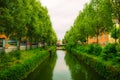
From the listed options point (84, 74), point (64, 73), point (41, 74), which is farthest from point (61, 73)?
point (84, 74)

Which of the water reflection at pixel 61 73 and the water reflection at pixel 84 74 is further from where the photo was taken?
the water reflection at pixel 61 73

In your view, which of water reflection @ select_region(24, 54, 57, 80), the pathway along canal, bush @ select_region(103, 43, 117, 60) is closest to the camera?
water reflection @ select_region(24, 54, 57, 80)

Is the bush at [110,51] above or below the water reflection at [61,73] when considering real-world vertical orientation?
above

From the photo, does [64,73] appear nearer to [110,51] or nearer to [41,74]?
[41,74]

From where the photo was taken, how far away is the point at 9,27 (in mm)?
20094

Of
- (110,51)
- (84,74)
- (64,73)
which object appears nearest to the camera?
(110,51)

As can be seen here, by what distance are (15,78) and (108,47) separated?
33.9 feet

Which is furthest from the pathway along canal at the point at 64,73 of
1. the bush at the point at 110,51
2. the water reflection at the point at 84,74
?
the bush at the point at 110,51

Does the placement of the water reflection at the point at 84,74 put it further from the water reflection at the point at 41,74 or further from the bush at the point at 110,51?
the water reflection at the point at 41,74

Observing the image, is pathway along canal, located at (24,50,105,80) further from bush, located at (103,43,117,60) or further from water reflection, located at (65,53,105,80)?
bush, located at (103,43,117,60)

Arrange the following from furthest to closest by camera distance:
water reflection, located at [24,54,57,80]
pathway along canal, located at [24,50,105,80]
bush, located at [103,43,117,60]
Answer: bush, located at [103,43,117,60], pathway along canal, located at [24,50,105,80], water reflection, located at [24,54,57,80]

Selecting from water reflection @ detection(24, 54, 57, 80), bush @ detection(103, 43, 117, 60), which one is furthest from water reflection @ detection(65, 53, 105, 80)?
water reflection @ detection(24, 54, 57, 80)

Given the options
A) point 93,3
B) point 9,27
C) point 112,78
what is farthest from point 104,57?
point 93,3

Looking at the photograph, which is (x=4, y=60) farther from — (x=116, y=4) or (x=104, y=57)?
(x=116, y=4)
